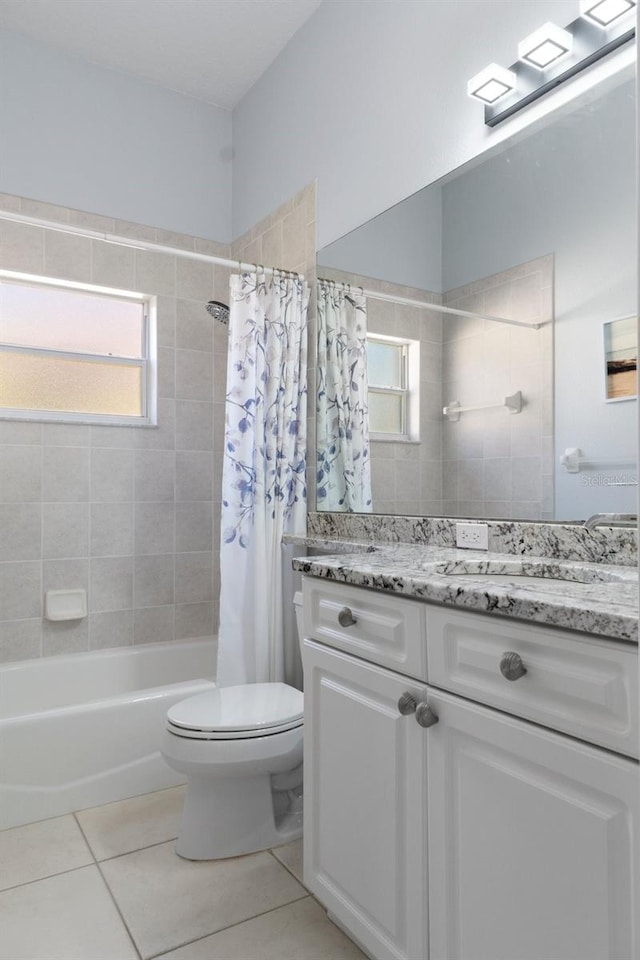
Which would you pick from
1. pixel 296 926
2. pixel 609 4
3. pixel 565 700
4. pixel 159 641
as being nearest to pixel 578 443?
pixel 565 700

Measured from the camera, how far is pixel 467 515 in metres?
1.86

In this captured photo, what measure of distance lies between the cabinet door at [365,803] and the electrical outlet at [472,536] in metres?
0.59

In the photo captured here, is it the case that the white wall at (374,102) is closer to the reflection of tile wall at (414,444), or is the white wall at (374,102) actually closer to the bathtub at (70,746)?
the reflection of tile wall at (414,444)

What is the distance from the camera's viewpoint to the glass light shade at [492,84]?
169 centimetres

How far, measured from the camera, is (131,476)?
2.92 metres

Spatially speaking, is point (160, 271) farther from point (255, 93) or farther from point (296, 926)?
point (296, 926)

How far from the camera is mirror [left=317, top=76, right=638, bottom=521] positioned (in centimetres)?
149

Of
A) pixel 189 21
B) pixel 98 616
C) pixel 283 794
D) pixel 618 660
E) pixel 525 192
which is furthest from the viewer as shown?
pixel 98 616

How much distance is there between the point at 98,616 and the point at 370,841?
1902mm

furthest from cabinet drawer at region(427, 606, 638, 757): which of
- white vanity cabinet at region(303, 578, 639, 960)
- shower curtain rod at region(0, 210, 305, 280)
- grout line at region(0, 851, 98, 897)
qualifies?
shower curtain rod at region(0, 210, 305, 280)

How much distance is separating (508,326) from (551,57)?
65 centimetres

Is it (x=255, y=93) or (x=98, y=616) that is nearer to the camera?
(x=98, y=616)

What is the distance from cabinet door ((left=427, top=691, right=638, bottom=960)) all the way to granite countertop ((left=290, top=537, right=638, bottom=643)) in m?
0.18

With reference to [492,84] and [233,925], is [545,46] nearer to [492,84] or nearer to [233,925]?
[492,84]
